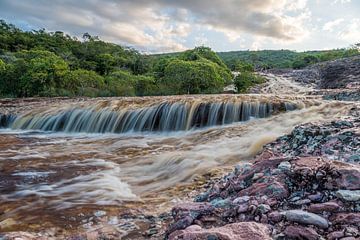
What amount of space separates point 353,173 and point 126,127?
36.7ft

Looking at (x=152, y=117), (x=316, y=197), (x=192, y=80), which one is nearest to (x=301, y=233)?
(x=316, y=197)

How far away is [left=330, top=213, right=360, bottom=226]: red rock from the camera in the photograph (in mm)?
2891

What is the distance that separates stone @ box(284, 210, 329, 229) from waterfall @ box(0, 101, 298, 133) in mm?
9735

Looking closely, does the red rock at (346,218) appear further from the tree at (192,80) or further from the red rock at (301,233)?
the tree at (192,80)

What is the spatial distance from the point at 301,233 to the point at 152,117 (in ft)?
37.4

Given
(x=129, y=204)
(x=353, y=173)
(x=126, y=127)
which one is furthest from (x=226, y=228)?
(x=126, y=127)

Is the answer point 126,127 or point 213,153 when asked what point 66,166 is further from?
point 126,127

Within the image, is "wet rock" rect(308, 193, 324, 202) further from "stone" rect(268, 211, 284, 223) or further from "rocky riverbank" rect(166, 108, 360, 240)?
"stone" rect(268, 211, 284, 223)

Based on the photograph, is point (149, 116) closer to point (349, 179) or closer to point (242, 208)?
point (242, 208)

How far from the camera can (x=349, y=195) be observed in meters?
3.19

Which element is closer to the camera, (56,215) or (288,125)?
(56,215)

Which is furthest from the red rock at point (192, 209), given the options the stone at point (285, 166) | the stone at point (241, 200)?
the stone at point (285, 166)

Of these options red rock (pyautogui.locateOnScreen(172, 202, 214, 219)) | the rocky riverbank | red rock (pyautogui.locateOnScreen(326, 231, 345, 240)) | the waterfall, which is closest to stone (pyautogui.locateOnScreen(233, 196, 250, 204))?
the rocky riverbank

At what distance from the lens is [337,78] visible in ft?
85.6
